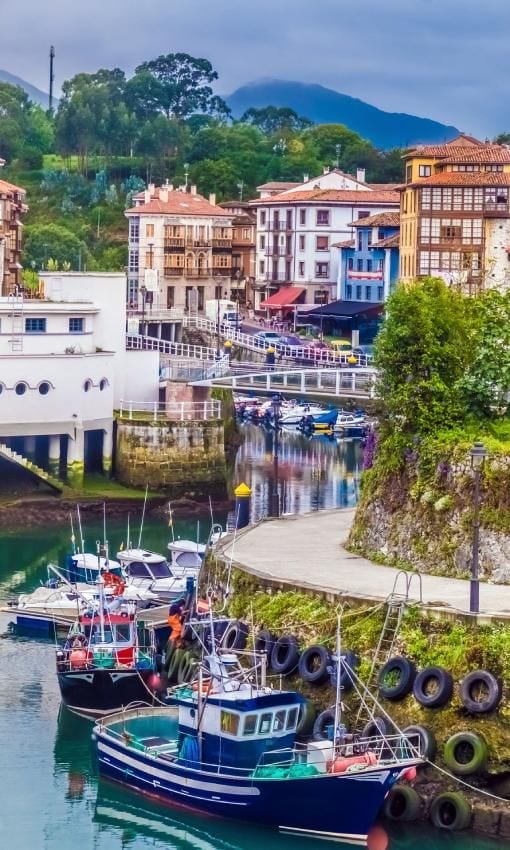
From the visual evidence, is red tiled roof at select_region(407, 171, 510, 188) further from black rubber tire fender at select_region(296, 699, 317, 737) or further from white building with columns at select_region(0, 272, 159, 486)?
A: black rubber tire fender at select_region(296, 699, 317, 737)

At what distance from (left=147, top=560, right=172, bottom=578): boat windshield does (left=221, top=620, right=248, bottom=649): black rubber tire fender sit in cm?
1469

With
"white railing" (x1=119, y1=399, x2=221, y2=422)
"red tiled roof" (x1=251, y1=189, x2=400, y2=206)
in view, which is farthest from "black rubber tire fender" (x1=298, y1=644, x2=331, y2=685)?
"red tiled roof" (x1=251, y1=189, x2=400, y2=206)

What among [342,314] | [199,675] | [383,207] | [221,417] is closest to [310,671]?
[199,675]

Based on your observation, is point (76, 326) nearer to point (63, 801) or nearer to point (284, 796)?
point (63, 801)

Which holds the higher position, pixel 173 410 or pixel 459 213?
pixel 459 213

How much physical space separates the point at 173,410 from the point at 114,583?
29.9 metres

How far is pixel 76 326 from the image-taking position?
79.8 metres

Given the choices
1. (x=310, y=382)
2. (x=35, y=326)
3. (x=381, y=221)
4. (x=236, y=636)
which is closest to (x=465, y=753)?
(x=236, y=636)

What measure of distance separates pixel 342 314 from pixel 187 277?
1792 centimetres

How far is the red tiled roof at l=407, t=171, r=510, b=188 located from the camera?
4267 inches

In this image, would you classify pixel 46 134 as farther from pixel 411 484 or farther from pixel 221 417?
Result: pixel 411 484

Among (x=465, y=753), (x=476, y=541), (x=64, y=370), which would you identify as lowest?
(x=465, y=753)

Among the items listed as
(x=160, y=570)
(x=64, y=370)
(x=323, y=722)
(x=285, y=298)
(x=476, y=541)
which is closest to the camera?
(x=323, y=722)

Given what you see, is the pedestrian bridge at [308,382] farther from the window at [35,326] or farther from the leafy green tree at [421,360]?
the leafy green tree at [421,360]
